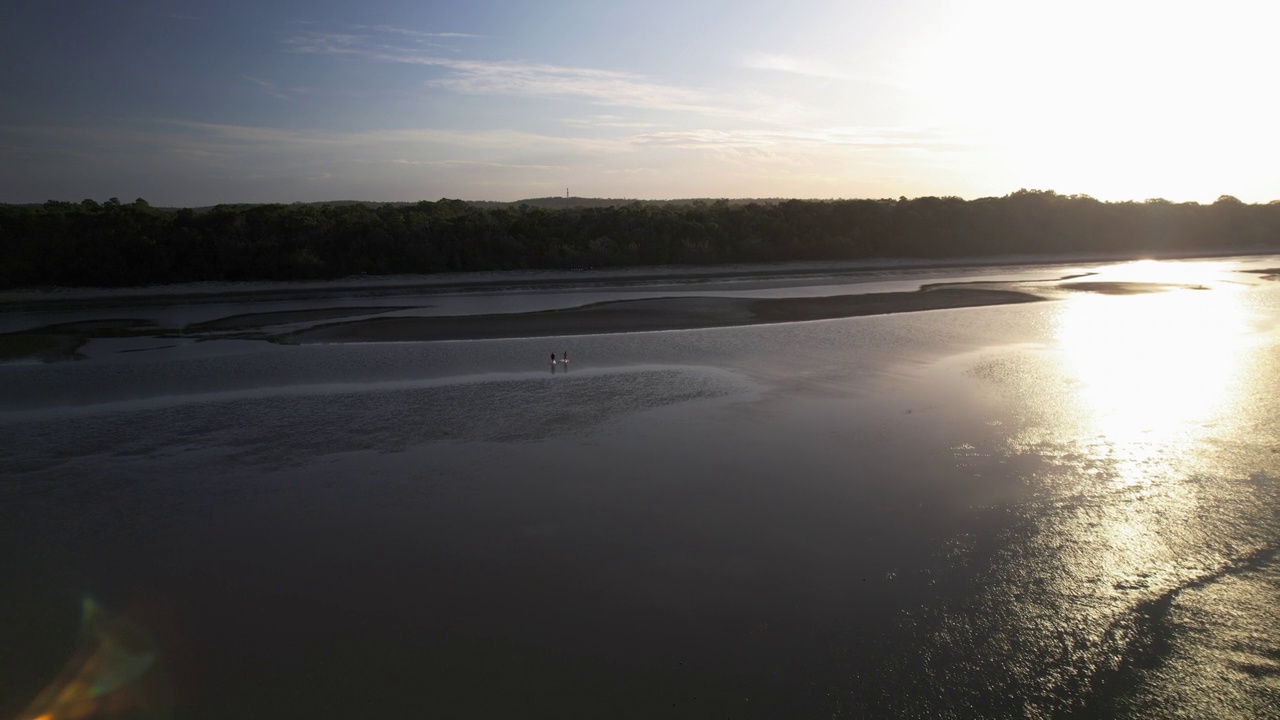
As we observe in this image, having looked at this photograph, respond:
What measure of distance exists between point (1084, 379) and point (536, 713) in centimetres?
851

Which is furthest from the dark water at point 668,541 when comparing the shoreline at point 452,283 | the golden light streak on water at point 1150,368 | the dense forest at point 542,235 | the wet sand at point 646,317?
the dense forest at point 542,235

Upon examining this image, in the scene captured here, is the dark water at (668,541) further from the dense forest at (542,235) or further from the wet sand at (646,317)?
the dense forest at (542,235)

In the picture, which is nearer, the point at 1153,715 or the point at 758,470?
the point at 1153,715

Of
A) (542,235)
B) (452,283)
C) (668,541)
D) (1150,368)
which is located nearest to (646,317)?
(1150,368)

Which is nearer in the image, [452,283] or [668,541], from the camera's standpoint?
[668,541]

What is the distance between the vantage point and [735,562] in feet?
16.4

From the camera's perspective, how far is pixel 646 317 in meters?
15.4

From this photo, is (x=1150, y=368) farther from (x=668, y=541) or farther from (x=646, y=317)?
(x=646, y=317)

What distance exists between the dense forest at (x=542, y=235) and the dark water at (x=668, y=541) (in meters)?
15.2

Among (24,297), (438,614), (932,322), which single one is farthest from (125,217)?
(438,614)

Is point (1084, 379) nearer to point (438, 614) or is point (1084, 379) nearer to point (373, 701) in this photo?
point (438, 614)

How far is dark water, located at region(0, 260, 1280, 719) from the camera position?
3.86m

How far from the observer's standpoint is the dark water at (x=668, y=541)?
386 cm

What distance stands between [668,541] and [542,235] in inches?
916
